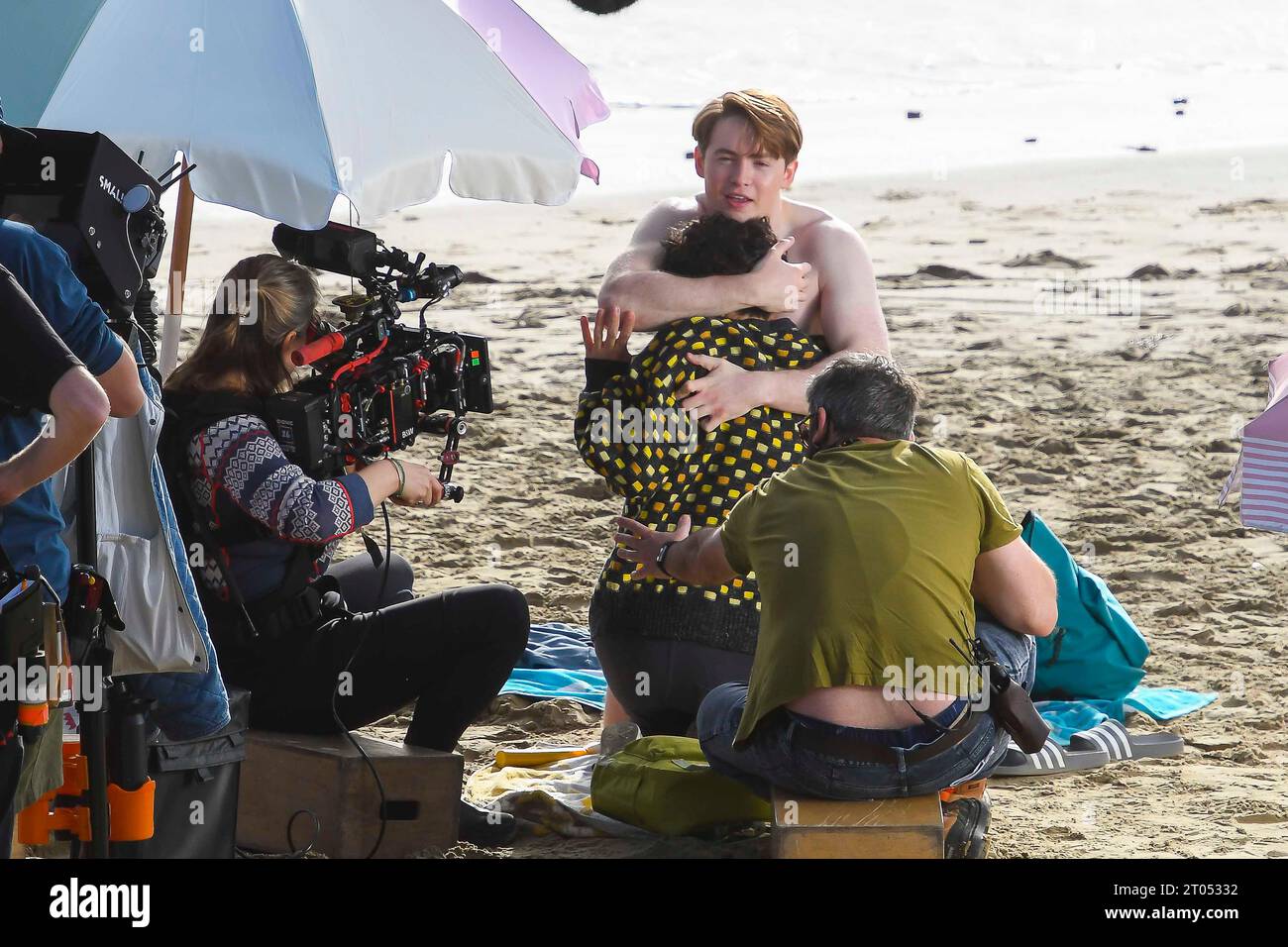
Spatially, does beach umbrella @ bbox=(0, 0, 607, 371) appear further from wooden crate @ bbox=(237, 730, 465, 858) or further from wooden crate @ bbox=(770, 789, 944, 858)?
wooden crate @ bbox=(770, 789, 944, 858)

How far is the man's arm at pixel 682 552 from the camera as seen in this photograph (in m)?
3.13

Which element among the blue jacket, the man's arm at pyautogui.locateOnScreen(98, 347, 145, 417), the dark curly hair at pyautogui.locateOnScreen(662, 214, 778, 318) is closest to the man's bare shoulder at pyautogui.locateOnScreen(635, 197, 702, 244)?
the dark curly hair at pyautogui.locateOnScreen(662, 214, 778, 318)

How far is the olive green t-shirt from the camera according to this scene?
286cm

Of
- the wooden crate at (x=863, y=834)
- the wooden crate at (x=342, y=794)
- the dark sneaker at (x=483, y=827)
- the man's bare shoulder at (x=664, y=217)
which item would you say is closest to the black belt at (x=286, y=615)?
the wooden crate at (x=342, y=794)

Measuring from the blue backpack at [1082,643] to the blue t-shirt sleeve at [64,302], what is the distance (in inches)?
103

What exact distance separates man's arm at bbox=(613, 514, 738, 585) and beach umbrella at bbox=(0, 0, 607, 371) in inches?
40.3

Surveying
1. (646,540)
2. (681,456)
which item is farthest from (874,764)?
(681,456)

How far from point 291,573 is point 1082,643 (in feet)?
7.20

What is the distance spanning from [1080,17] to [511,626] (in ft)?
85.0

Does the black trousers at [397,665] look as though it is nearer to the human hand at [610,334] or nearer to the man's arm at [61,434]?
the human hand at [610,334]

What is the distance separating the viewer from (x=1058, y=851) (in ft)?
11.4
